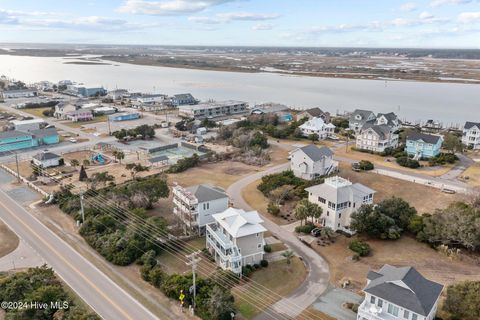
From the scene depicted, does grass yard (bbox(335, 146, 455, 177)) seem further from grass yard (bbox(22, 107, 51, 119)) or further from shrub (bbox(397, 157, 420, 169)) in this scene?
grass yard (bbox(22, 107, 51, 119))

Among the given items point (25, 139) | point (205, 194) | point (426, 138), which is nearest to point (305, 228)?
point (205, 194)

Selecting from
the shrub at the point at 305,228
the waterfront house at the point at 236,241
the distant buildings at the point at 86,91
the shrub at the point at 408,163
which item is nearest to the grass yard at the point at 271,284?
the waterfront house at the point at 236,241

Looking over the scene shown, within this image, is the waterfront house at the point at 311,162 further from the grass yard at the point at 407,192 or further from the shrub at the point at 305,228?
the shrub at the point at 305,228

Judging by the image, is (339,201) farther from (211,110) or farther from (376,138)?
(211,110)

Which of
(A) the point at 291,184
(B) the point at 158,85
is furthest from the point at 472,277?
(B) the point at 158,85

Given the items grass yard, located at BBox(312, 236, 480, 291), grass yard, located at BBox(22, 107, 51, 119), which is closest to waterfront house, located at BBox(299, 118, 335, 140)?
grass yard, located at BBox(312, 236, 480, 291)

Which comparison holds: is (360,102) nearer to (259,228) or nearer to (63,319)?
(259,228)
